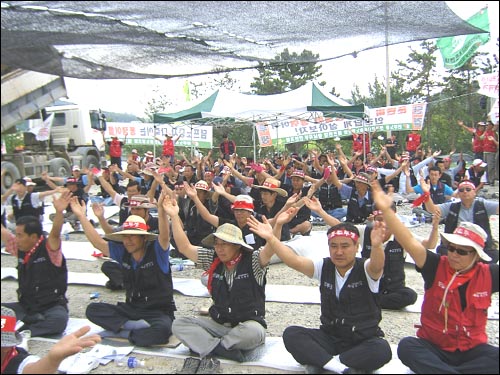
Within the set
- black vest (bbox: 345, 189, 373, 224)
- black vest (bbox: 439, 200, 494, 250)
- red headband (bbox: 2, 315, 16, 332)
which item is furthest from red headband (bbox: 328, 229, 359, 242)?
black vest (bbox: 345, 189, 373, 224)

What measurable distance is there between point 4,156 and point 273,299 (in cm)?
333

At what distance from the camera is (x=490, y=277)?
276 cm

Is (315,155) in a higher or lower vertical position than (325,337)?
higher

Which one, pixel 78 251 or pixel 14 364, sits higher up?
pixel 14 364

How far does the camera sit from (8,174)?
231cm

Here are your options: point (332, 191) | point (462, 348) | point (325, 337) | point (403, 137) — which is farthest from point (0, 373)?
point (403, 137)

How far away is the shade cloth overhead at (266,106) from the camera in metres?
10.3

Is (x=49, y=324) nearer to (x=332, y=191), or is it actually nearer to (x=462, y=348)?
(x=462, y=348)

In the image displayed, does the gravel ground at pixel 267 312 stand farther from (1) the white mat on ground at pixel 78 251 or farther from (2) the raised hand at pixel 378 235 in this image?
(2) the raised hand at pixel 378 235

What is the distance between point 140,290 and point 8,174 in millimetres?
1799

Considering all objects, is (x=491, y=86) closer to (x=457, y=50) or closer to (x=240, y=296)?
(x=240, y=296)

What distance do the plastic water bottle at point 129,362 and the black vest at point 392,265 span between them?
90.7 inches

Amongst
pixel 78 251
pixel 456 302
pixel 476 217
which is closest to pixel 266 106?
pixel 78 251

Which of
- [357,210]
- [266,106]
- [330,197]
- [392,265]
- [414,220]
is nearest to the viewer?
[392,265]
